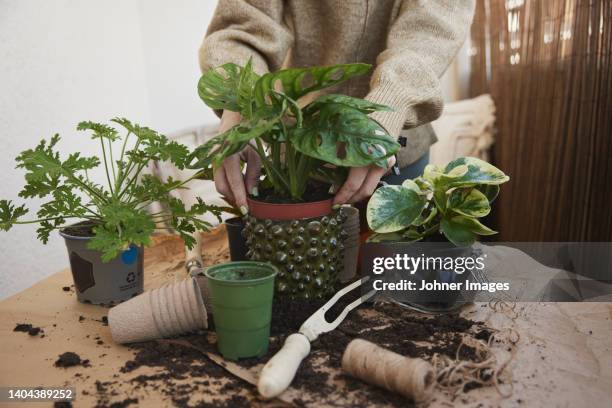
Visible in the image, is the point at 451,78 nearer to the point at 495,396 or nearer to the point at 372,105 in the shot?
the point at 372,105

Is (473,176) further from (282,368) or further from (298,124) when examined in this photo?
(282,368)

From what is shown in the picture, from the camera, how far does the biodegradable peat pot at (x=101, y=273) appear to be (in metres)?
0.92

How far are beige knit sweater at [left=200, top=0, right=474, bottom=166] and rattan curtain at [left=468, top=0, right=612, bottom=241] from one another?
0.65m

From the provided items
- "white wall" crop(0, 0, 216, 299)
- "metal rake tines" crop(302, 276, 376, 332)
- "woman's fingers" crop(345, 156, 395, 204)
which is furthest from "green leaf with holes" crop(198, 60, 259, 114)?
"white wall" crop(0, 0, 216, 299)

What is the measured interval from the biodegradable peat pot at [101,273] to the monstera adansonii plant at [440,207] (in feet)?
1.51

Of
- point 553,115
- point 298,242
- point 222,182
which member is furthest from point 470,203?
point 553,115

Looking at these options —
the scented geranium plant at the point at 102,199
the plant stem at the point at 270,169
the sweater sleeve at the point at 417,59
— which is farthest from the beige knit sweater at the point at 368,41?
the scented geranium plant at the point at 102,199

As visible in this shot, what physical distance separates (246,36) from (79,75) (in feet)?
3.07

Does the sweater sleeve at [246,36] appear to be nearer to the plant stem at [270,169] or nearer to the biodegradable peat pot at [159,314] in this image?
the plant stem at [270,169]

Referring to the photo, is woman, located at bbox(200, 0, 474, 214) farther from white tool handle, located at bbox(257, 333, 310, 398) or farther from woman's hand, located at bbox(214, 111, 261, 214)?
white tool handle, located at bbox(257, 333, 310, 398)

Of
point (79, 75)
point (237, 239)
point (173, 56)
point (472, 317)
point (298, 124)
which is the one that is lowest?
point (472, 317)

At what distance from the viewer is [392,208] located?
87 centimetres

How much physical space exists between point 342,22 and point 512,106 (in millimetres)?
1412

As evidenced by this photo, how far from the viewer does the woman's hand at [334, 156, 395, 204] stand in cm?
84
